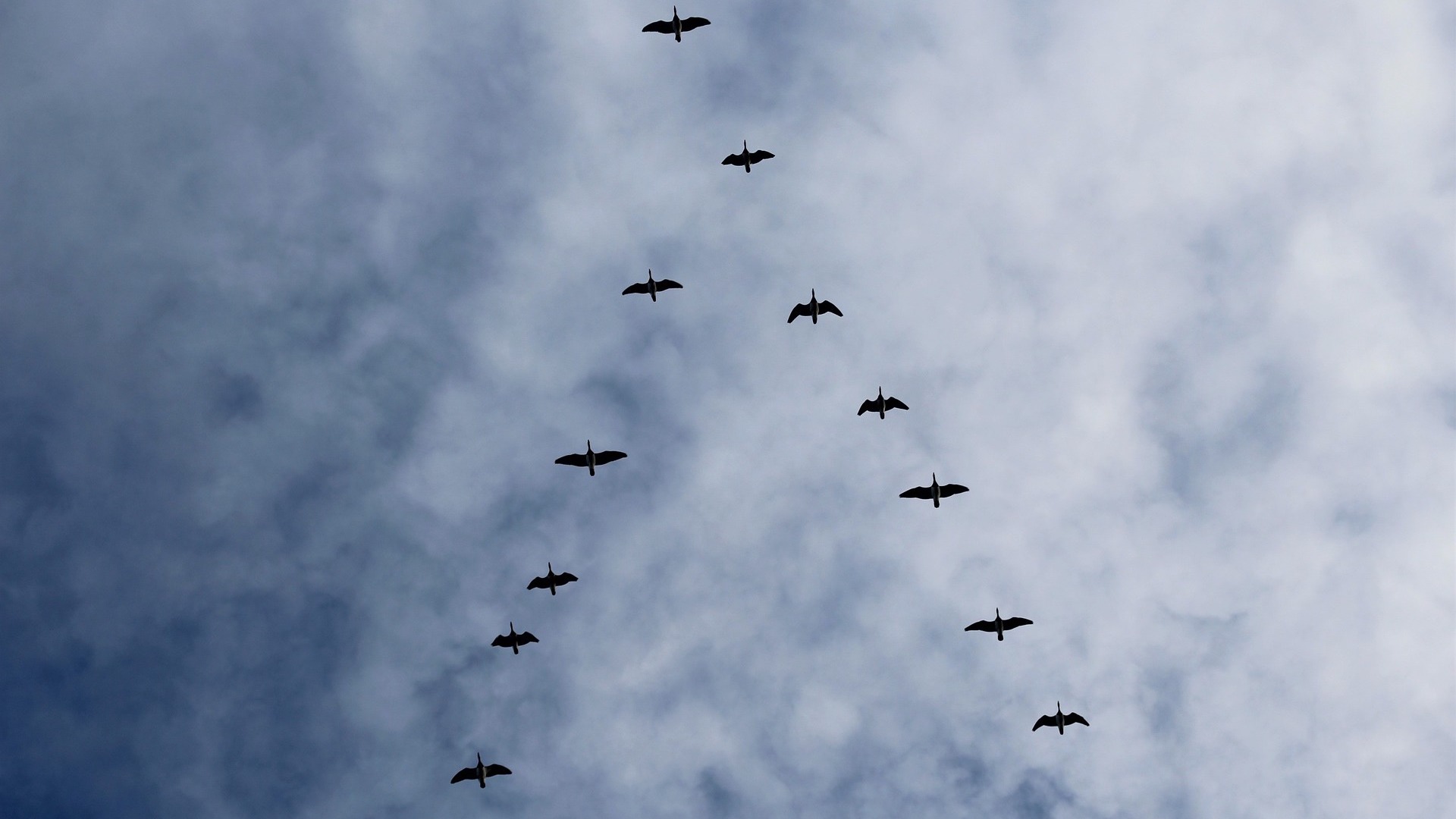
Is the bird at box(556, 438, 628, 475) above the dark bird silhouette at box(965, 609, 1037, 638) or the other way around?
above

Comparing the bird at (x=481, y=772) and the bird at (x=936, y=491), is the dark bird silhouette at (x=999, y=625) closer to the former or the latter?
the bird at (x=936, y=491)

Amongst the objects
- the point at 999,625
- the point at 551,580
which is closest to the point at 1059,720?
the point at 999,625

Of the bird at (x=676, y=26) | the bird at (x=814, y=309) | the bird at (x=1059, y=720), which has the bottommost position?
the bird at (x=1059, y=720)

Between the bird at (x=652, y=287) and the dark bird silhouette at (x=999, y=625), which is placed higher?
the bird at (x=652, y=287)

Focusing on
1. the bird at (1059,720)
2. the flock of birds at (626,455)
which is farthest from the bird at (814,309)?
the bird at (1059,720)

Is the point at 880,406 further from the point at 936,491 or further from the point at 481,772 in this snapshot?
the point at 481,772

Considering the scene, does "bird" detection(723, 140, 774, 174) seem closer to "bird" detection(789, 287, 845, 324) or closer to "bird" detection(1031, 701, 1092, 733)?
"bird" detection(789, 287, 845, 324)

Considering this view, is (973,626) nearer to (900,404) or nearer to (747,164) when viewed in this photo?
(900,404)

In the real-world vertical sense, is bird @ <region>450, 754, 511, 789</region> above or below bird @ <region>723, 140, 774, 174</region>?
below

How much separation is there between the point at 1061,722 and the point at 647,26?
86.5 metres

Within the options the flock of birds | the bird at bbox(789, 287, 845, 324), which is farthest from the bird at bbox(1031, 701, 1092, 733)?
the bird at bbox(789, 287, 845, 324)

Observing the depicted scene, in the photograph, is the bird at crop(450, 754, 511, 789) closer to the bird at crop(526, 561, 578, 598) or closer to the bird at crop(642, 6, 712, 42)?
the bird at crop(526, 561, 578, 598)

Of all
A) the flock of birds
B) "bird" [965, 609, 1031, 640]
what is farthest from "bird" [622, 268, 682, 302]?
"bird" [965, 609, 1031, 640]

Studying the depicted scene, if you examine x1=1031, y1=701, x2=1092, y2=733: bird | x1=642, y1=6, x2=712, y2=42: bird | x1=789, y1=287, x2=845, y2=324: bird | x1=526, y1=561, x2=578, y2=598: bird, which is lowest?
x1=1031, y1=701, x2=1092, y2=733: bird
